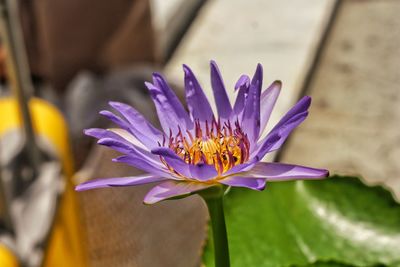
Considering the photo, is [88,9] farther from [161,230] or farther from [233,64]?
[161,230]

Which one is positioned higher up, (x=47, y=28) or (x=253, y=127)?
(x=47, y=28)

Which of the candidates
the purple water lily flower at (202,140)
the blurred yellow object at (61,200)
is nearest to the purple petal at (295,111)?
the purple water lily flower at (202,140)

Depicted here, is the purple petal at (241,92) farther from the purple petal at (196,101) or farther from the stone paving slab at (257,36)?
the stone paving slab at (257,36)

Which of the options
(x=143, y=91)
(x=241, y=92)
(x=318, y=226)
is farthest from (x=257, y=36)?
(x=241, y=92)

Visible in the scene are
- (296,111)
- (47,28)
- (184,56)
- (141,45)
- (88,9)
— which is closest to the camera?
(296,111)

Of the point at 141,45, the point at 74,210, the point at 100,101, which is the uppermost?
the point at 141,45

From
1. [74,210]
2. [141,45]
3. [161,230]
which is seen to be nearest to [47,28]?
[141,45]
